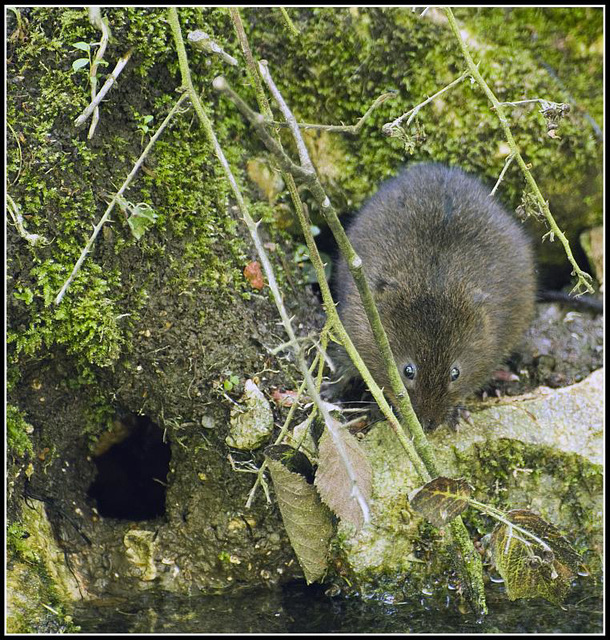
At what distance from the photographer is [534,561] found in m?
2.51

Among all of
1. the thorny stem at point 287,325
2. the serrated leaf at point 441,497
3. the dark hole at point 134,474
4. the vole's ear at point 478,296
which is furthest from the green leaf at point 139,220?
the vole's ear at point 478,296

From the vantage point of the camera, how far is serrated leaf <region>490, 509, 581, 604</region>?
8.29 feet

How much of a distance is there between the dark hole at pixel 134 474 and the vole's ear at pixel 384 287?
4.57ft

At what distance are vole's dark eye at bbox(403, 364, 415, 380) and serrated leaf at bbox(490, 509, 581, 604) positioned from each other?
1.20 m

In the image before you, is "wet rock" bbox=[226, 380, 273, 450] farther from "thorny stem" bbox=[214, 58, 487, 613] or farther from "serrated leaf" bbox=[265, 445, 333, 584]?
"thorny stem" bbox=[214, 58, 487, 613]

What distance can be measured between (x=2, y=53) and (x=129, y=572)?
245 centimetres

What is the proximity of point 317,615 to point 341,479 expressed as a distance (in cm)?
111

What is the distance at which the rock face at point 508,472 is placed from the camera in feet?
11.4

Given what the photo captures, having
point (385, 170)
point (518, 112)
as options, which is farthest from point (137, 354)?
point (518, 112)

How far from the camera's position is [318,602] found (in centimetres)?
337

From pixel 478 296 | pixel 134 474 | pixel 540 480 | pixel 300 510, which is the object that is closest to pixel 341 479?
pixel 300 510

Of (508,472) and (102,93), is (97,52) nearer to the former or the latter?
(102,93)

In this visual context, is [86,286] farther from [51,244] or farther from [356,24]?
[356,24]

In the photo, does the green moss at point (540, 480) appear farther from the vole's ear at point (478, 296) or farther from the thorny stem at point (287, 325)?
the thorny stem at point (287, 325)
